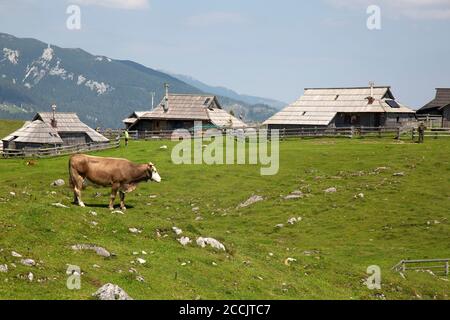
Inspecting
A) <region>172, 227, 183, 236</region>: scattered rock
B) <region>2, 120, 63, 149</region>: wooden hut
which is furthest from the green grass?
<region>172, 227, 183, 236</region>: scattered rock

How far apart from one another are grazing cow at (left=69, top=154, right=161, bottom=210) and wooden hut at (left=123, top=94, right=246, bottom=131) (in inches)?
2053

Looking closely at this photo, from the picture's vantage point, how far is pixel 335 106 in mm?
76625

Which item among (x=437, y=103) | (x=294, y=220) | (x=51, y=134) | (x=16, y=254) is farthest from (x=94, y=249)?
(x=437, y=103)

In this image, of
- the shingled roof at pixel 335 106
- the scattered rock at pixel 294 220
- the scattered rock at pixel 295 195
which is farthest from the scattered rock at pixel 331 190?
the shingled roof at pixel 335 106

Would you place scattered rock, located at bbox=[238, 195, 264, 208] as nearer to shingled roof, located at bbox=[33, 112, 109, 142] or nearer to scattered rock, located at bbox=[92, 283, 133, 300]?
scattered rock, located at bbox=[92, 283, 133, 300]

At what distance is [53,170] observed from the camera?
51.0m

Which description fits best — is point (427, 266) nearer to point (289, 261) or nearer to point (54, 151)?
point (289, 261)

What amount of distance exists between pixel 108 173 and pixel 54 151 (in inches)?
1607

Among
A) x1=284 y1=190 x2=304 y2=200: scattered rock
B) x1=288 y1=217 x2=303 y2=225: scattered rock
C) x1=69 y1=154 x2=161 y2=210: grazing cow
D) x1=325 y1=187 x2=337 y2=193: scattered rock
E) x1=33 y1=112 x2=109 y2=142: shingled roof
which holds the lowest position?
x1=288 y1=217 x2=303 y2=225: scattered rock

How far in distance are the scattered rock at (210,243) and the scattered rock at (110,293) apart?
7303 millimetres

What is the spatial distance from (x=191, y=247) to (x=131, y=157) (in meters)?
34.9

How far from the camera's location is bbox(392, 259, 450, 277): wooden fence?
26.3 metres

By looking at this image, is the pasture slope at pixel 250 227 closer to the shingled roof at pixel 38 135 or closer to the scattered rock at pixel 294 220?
the scattered rock at pixel 294 220

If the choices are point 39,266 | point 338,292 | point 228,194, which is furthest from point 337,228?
point 39,266
